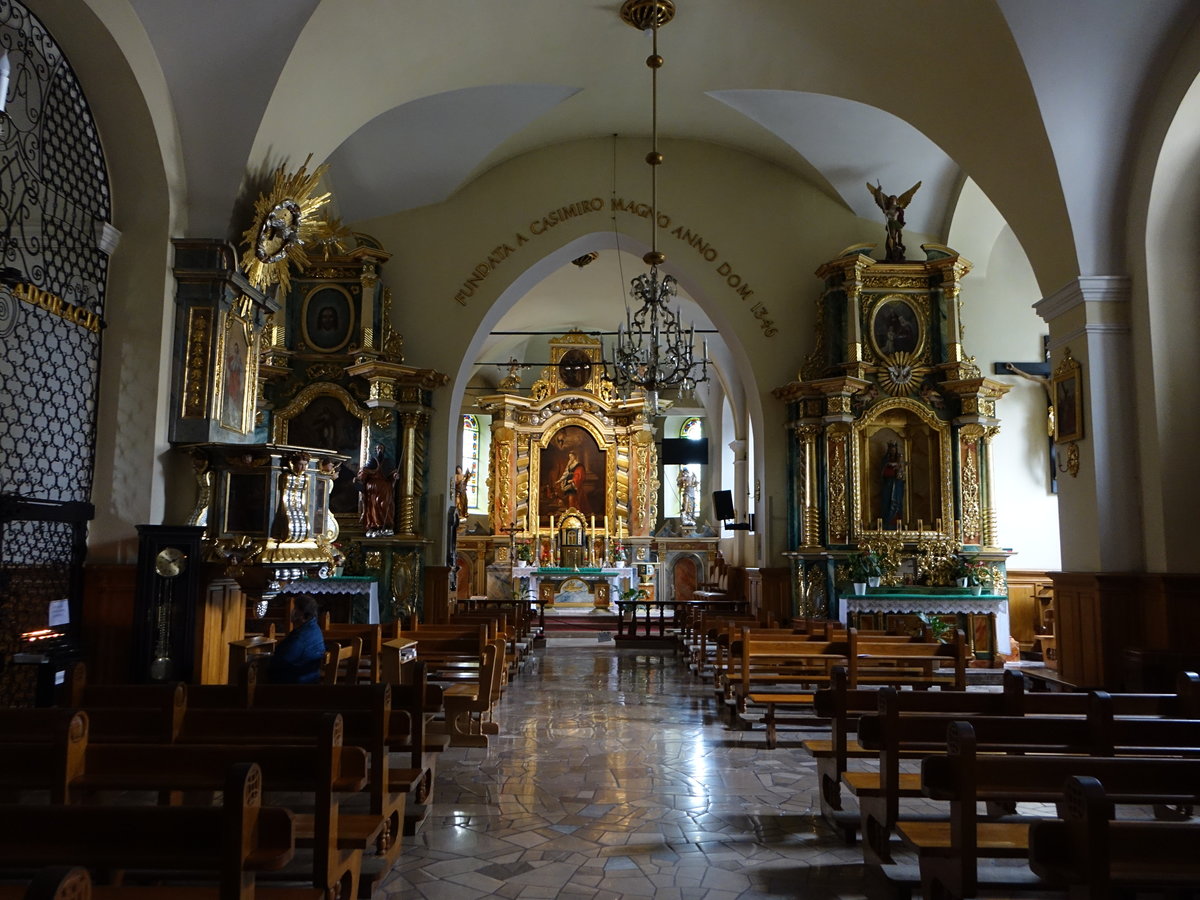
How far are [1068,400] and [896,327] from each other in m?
4.89

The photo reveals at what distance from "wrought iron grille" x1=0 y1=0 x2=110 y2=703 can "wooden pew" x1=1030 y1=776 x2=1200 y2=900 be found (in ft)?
17.9

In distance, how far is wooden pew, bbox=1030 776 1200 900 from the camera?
2.11 meters

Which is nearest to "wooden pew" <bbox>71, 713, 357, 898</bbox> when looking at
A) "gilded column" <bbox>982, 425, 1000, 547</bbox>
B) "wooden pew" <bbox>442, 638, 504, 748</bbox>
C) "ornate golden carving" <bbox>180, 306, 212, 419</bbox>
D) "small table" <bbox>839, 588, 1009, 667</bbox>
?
"wooden pew" <bbox>442, 638, 504, 748</bbox>

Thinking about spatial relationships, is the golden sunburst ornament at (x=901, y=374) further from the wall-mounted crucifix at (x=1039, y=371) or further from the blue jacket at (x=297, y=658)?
the blue jacket at (x=297, y=658)

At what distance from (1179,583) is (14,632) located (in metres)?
7.85

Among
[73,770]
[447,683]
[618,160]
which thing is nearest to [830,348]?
[618,160]

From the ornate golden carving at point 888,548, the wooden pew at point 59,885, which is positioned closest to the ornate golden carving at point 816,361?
the ornate golden carving at point 888,548

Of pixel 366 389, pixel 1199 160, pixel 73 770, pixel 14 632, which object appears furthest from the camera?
pixel 366 389

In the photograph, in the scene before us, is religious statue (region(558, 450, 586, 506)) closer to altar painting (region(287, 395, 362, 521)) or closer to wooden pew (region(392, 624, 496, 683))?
altar painting (region(287, 395, 362, 521))

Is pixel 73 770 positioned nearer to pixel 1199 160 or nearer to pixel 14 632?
pixel 14 632

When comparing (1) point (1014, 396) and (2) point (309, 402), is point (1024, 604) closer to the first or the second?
(1) point (1014, 396)

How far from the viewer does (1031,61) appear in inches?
269

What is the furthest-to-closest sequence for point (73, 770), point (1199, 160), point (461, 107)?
point (461, 107)
point (1199, 160)
point (73, 770)

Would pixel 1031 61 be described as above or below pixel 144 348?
above
